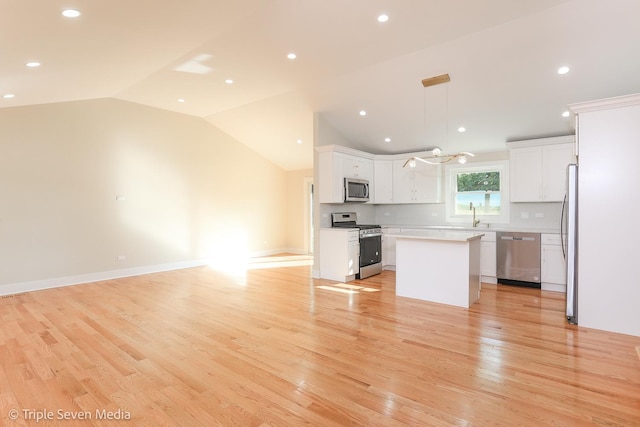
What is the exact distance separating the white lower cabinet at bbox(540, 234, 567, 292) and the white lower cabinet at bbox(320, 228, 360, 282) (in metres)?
2.98

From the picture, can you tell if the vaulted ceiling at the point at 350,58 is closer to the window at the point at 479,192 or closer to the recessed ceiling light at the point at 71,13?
the recessed ceiling light at the point at 71,13

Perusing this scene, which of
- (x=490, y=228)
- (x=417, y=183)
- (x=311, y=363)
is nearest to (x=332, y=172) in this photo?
(x=417, y=183)

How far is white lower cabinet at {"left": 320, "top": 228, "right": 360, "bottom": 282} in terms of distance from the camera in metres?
5.85

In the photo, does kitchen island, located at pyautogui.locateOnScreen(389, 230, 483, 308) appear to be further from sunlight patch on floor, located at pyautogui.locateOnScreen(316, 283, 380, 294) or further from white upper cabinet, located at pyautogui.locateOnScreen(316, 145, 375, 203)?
white upper cabinet, located at pyautogui.locateOnScreen(316, 145, 375, 203)

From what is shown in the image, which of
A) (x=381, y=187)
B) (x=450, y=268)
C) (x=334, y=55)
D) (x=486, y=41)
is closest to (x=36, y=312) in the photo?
(x=334, y=55)

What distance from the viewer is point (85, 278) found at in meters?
5.88

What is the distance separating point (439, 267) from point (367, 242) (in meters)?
1.88

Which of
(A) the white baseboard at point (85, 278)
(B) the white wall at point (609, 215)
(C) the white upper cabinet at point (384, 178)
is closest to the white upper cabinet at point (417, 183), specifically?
(C) the white upper cabinet at point (384, 178)

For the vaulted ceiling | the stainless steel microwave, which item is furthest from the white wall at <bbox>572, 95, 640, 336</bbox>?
the stainless steel microwave

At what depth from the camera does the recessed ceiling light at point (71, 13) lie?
102 inches

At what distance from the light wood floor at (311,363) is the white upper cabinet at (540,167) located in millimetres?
1829

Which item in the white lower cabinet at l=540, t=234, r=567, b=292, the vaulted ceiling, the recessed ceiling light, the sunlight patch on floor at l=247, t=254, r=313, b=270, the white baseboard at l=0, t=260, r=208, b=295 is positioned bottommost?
the sunlight patch on floor at l=247, t=254, r=313, b=270

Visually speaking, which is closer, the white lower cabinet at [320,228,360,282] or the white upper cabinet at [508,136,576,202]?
the white upper cabinet at [508,136,576,202]

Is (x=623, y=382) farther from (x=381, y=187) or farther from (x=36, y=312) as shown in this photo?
(x=36, y=312)
